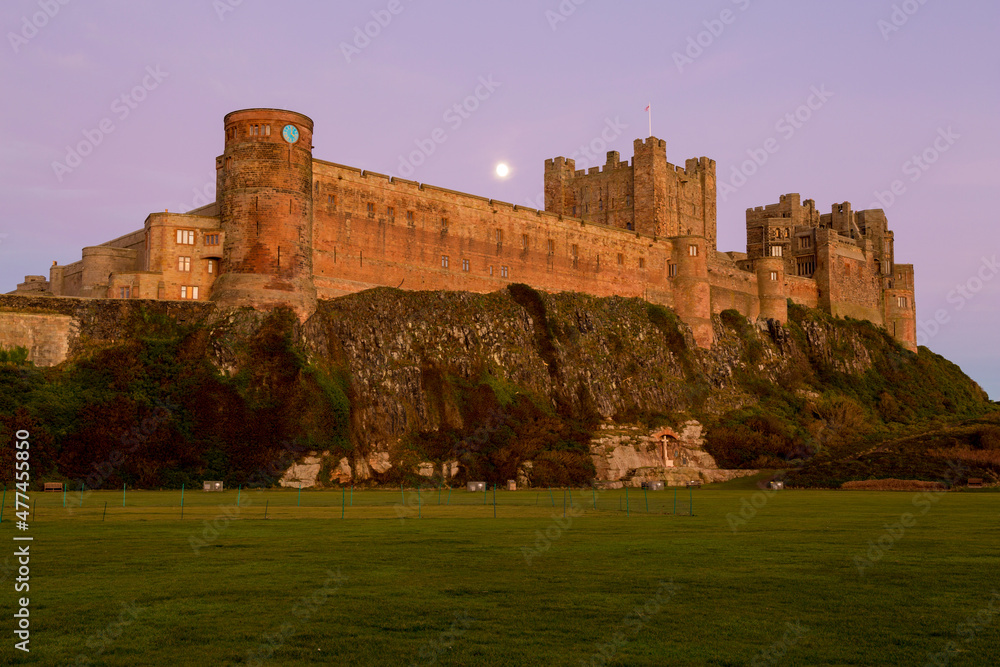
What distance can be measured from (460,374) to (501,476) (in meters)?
9.68

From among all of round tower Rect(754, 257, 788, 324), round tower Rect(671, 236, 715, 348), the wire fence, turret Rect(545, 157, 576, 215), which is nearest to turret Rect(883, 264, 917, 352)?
round tower Rect(754, 257, 788, 324)

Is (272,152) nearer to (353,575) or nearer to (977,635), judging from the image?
(353,575)

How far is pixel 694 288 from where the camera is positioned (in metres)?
102

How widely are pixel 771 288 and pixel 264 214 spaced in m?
60.5

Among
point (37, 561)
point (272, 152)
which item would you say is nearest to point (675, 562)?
point (37, 561)

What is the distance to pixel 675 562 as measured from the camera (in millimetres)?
24812

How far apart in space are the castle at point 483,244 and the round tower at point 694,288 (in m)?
0.14

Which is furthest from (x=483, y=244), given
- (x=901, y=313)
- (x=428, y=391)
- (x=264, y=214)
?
(x=901, y=313)

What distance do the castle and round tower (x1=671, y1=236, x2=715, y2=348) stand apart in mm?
138

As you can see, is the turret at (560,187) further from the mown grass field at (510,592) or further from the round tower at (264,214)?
the mown grass field at (510,592)

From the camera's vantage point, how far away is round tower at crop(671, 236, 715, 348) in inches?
3986

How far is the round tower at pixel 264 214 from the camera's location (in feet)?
233

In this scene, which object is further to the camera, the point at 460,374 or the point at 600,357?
the point at 600,357

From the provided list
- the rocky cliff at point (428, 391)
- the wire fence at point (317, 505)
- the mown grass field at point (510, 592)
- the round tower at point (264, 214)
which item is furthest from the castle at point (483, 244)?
the mown grass field at point (510, 592)
